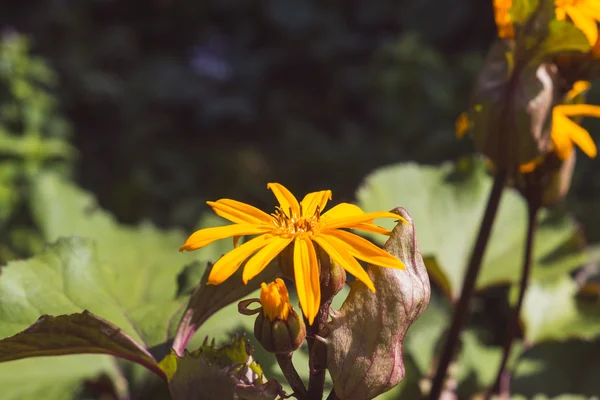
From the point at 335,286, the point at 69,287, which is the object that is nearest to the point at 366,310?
the point at 335,286

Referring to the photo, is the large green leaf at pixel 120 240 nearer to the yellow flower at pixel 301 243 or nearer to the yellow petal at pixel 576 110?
the yellow flower at pixel 301 243

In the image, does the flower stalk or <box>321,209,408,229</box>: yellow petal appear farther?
the flower stalk

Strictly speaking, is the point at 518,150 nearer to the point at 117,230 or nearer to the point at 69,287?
the point at 69,287

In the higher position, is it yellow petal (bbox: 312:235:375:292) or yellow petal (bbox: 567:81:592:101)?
yellow petal (bbox: 567:81:592:101)

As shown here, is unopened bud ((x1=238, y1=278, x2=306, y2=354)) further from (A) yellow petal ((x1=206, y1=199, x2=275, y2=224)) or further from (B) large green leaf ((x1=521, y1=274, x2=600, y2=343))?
(B) large green leaf ((x1=521, y1=274, x2=600, y2=343))

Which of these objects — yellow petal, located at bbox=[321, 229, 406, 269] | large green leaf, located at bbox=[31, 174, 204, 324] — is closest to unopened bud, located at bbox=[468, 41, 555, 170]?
yellow petal, located at bbox=[321, 229, 406, 269]

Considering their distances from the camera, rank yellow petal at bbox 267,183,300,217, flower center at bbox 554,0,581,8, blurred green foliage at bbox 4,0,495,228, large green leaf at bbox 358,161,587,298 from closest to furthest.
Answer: yellow petal at bbox 267,183,300,217
flower center at bbox 554,0,581,8
large green leaf at bbox 358,161,587,298
blurred green foliage at bbox 4,0,495,228
